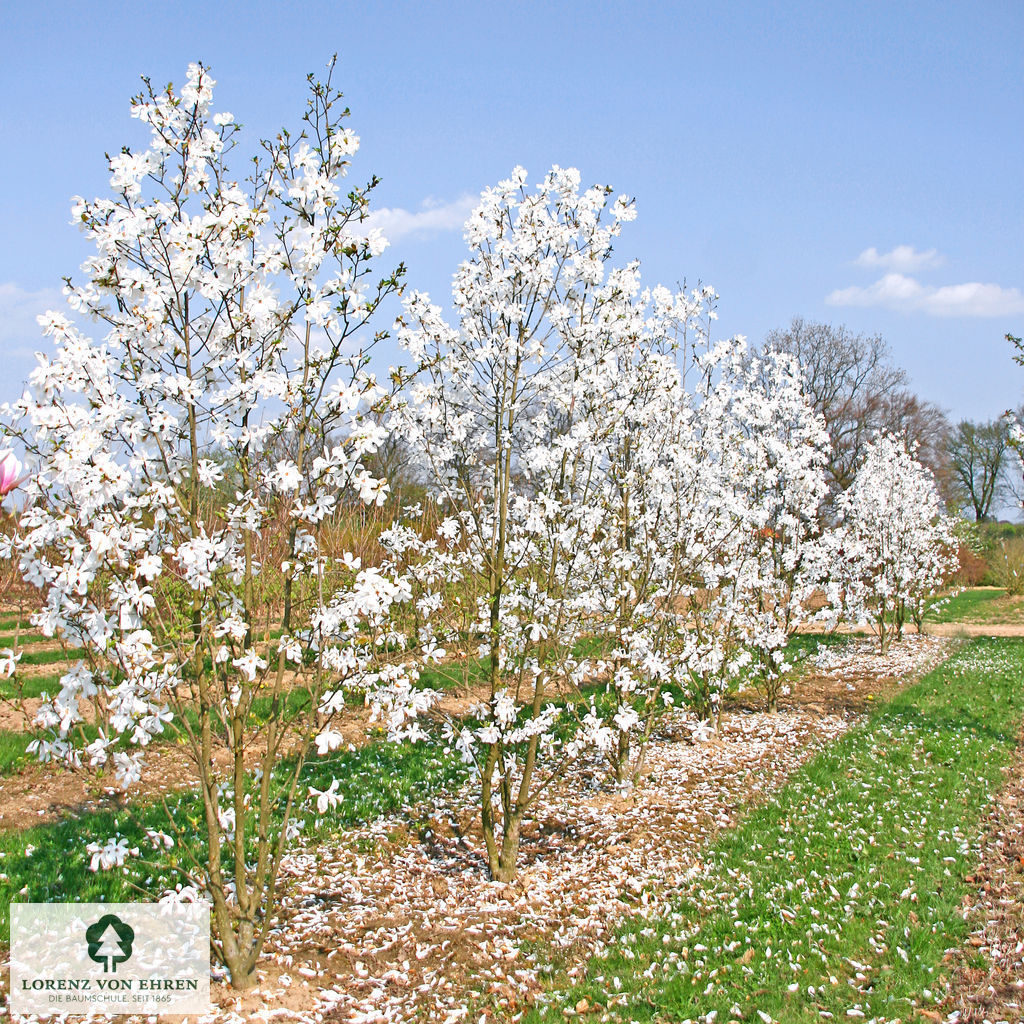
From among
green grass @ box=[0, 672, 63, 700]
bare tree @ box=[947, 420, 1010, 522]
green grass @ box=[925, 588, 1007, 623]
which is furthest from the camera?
bare tree @ box=[947, 420, 1010, 522]

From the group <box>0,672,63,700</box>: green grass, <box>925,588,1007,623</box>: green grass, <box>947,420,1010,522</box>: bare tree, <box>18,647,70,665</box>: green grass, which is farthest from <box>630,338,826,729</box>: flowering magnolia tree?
<box>947,420,1010,522</box>: bare tree

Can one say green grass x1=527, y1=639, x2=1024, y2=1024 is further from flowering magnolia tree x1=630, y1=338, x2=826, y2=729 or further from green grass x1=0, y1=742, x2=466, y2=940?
green grass x1=0, y1=742, x2=466, y2=940

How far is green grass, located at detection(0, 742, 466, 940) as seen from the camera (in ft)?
16.0

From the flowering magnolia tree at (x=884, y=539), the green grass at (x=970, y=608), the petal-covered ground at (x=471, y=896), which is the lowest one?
the green grass at (x=970, y=608)

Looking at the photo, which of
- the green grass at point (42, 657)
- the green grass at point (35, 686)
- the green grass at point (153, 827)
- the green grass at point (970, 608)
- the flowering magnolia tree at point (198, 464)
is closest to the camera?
the flowering magnolia tree at point (198, 464)

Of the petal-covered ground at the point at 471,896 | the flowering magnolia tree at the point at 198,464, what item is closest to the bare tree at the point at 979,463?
the petal-covered ground at the point at 471,896

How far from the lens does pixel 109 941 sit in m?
4.38

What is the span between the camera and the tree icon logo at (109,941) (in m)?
4.21

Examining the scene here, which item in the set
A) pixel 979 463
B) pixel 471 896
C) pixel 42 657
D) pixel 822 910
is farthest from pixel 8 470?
pixel 979 463

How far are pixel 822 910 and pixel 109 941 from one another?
14.8 ft
